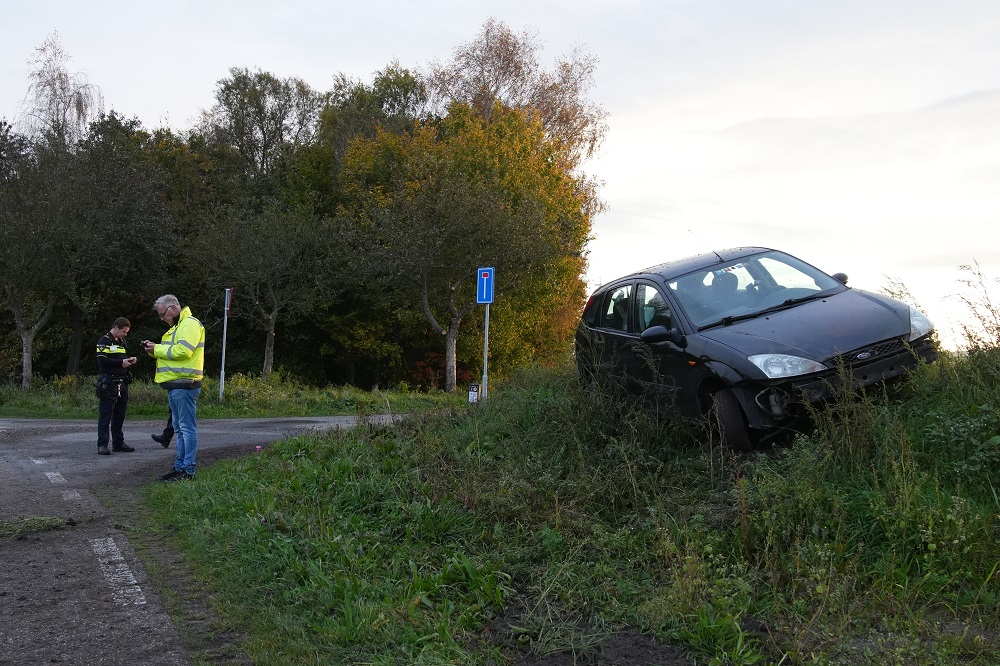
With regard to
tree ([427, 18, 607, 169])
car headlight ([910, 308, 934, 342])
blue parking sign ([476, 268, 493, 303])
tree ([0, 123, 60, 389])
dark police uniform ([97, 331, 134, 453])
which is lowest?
dark police uniform ([97, 331, 134, 453])

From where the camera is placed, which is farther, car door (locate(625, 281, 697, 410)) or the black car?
car door (locate(625, 281, 697, 410))

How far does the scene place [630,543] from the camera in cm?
538

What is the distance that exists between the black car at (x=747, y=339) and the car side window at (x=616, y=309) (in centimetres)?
2

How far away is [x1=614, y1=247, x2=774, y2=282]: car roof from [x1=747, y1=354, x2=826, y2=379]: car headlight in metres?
1.92

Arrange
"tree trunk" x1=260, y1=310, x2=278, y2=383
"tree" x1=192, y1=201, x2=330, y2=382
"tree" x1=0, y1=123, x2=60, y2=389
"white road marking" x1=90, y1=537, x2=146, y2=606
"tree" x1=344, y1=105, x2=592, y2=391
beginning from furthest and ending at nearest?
"tree trunk" x1=260, y1=310, x2=278, y2=383
"tree" x1=192, y1=201, x2=330, y2=382
"tree" x1=344, y1=105, x2=592, y2=391
"tree" x1=0, y1=123, x2=60, y2=389
"white road marking" x1=90, y1=537, x2=146, y2=606

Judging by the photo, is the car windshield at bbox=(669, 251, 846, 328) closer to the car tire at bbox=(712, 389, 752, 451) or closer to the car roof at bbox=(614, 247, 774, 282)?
the car roof at bbox=(614, 247, 774, 282)

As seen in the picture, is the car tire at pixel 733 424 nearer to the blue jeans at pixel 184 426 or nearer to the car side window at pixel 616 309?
the car side window at pixel 616 309

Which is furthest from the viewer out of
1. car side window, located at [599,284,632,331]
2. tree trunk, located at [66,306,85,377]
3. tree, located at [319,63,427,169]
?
tree, located at [319,63,427,169]

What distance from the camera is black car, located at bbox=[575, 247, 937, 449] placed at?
21.3 feet

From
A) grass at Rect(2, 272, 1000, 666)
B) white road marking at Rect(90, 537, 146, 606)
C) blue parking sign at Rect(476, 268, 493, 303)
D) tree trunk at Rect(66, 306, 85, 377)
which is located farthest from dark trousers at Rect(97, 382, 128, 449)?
tree trunk at Rect(66, 306, 85, 377)

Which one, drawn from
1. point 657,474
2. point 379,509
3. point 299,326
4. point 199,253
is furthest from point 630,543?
point 299,326

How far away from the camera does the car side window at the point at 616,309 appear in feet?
28.6

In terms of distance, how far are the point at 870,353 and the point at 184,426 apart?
736 cm

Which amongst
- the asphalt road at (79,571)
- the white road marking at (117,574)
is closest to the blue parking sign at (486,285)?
the asphalt road at (79,571)
